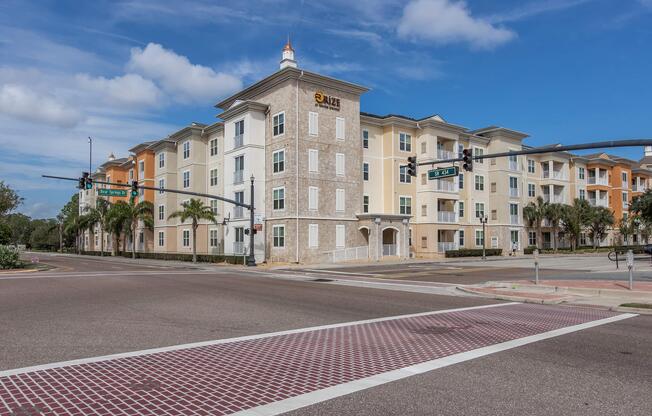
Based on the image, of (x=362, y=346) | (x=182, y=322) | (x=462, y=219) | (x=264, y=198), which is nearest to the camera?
(x=362, y=346)

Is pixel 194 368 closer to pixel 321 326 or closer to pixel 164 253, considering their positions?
pixel 321 326

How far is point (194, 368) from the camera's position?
7.03 m

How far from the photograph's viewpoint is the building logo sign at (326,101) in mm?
41781

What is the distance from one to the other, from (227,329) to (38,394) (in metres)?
4.69

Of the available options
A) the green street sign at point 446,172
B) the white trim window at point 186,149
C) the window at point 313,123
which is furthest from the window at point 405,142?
the white trim window at point 186,149

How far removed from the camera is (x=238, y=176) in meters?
44.2

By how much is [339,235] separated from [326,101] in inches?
453

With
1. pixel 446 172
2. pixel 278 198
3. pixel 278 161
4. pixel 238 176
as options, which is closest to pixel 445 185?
pixel 278 161

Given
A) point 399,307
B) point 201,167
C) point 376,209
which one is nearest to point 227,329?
point 399,307

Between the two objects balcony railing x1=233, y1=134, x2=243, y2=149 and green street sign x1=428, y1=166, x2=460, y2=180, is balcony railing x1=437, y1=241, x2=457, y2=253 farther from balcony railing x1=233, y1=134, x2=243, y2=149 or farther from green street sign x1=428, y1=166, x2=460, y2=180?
green street sign x1=428, y1=166, x2=460, y2=180

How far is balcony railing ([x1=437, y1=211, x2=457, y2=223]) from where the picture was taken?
1979 inches

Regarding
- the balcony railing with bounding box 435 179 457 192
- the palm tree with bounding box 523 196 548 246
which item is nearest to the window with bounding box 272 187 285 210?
the balcony railing with bounding box 435 179 457 192

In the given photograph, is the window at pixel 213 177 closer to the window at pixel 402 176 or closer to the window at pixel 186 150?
the window at pixel 186 150

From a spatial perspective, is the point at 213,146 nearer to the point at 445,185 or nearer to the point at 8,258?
the point at 8,258
